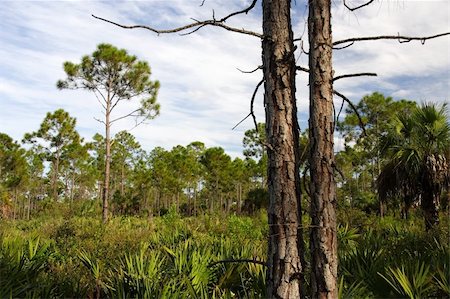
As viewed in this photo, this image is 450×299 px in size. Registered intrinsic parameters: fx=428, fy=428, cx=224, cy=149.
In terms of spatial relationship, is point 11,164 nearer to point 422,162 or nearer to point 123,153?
point 123,153

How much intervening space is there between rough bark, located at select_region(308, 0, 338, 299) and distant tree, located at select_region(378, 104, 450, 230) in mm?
11423

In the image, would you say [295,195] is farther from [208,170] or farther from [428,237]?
[208,170]

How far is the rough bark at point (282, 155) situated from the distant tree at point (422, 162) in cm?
1146

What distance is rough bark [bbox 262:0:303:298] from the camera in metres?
2.91

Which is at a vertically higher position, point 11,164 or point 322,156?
point 11,164

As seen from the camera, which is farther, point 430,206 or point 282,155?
point 430,206

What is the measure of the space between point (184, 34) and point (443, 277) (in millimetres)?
4070

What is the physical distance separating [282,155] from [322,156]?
0.27 meters

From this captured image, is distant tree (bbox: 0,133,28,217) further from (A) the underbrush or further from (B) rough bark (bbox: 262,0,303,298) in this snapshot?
(B) rough bark (bbox: 262,0,303,298)

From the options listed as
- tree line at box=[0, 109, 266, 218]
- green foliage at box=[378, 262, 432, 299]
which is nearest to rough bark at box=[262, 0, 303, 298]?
green foliage at box=[378, 262, 432, 299]

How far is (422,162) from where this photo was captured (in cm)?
1330

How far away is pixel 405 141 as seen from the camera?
46.4 ft

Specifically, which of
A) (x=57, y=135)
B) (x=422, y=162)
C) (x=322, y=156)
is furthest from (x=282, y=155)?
(x=57, y=135)

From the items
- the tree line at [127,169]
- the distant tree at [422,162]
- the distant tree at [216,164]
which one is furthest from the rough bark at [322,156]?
the distant tree at [216,164]
